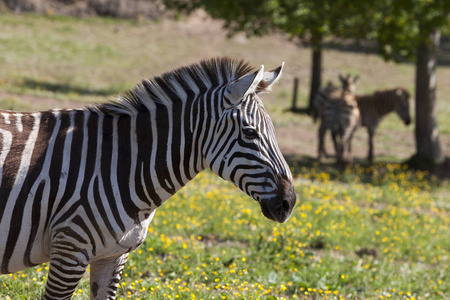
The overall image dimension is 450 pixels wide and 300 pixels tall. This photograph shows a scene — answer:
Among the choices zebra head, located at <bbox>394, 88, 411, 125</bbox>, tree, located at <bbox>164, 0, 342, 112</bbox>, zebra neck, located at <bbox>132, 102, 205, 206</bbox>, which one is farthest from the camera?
zebra head, located at <bbox>394, 88, 411, 125</bbox>

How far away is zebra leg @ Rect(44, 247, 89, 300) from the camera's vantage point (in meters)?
3.86

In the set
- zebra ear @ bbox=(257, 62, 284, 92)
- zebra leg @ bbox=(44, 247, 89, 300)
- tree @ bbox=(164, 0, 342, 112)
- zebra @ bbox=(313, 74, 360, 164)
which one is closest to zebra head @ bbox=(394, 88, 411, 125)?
zebra @ bbox=(313, 74, 360, 164)

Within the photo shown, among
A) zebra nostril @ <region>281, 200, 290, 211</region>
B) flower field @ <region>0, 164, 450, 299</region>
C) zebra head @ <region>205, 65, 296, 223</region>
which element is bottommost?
flower field @ <region>0, 164, 450, 299</region>

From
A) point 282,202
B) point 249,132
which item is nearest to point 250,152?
point 249,132

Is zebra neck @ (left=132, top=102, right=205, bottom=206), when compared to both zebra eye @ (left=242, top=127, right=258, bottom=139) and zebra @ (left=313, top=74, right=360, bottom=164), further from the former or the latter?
zebra @ (left=313, top=74, right=360, bottom=164)

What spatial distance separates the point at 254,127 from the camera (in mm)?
4004

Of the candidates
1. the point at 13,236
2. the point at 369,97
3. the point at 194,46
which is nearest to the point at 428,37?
the point at 369,97

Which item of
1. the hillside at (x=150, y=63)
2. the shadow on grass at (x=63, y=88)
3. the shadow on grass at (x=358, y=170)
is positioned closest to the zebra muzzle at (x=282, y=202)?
the shadow on grass at (x=358, y=170)

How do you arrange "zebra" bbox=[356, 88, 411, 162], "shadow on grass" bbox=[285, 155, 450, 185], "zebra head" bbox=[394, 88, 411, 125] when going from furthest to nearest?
"zebra head" bbox=[394, 88, 411, 125] < "zebra" bbox=[356, 88, 411, 162] < "shadow on grass" bbox=[285, 155, 450, 185]

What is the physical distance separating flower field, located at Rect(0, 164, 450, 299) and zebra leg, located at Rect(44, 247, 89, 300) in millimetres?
1253

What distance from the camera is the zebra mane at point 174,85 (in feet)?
13.9

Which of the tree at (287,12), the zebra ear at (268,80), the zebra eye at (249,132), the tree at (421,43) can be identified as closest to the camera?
the zebra eye at (249,132)

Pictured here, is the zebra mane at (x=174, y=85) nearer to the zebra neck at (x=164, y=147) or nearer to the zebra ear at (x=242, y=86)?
the zebra neck at (x=164, y=147)

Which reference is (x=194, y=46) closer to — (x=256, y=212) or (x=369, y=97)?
(x=369, y=97)
